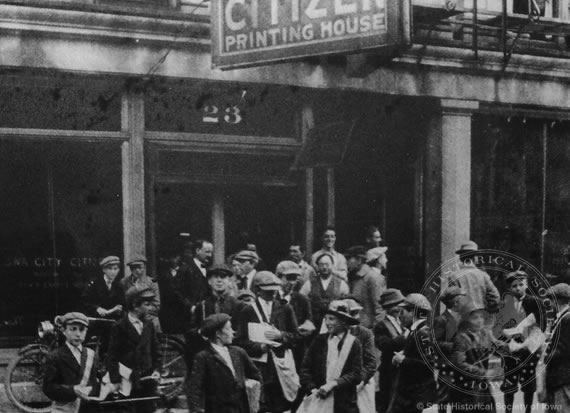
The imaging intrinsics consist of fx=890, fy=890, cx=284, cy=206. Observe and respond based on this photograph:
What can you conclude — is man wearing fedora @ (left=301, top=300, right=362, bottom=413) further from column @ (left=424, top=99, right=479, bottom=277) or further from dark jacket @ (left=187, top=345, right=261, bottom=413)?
column @ (left=424, top=99, right=479, bottom=277)

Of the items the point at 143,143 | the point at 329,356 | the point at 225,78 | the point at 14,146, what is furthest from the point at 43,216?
the point at 329,356

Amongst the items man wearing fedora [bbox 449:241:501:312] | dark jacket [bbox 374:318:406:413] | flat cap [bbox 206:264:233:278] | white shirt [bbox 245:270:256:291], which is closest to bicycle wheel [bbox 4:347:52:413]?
flat cap [bbox 206:264:233:278]

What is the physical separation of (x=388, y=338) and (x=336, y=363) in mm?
721

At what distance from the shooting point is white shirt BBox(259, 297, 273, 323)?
9.34 metres

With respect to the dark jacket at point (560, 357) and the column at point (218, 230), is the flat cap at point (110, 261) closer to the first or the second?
the column at point (218, 230)

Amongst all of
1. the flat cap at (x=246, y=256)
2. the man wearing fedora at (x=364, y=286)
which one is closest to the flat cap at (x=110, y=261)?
the flat cap at (x=246, y=256)

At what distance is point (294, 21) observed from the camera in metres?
10.8

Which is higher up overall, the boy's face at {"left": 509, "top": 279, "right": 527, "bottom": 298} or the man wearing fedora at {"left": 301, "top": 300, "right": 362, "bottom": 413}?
the boy's face at {"left": 509, "top": 279, "right": 527, "bottom": 298}

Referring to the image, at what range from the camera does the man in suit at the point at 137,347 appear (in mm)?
8438

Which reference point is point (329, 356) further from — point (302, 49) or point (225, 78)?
point (225, 78)

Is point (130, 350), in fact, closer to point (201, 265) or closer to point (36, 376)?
point (36, 376)

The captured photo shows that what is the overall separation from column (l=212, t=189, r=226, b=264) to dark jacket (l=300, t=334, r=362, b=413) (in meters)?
4.34

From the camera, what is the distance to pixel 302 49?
418 inches

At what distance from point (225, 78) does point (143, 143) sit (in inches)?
56.8
